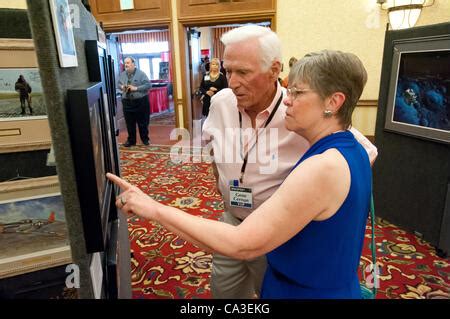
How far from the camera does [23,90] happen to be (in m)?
1.15

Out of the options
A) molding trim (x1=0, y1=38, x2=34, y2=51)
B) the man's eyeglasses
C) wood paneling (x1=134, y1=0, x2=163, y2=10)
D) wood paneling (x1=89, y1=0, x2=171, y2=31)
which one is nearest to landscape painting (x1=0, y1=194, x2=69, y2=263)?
molding trim (x1=0, y1=38, x2=34, y2=51)

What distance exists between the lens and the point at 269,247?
0.87 meters

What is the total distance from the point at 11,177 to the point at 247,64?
3.29 ft

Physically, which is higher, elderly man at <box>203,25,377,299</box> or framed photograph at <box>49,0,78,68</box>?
framed photograph at <box>49,0,78,68</box>

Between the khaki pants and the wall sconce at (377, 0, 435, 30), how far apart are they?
3.78m

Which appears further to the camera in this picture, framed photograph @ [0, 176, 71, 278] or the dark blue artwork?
the dark blue artwork

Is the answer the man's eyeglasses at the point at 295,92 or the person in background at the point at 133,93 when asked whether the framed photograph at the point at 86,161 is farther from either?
the person in background at the point at 133,93

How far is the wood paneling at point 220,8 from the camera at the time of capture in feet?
16.5

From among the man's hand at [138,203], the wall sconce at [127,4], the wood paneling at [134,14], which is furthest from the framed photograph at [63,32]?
the wall sconce at [127,4]

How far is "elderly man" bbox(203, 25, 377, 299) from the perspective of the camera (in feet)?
4.38

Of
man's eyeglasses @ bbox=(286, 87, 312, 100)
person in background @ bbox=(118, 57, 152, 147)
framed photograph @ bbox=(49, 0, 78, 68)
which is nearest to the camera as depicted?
framed photograph @ bbox=(49, 0, 78, 68)

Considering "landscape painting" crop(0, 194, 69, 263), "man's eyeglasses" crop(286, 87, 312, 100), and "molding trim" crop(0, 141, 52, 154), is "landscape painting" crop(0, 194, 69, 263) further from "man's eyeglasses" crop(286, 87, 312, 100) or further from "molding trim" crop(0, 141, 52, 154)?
"man's eyeglasses" crop(286, 87, 312, 100)

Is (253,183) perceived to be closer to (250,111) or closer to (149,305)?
(250,111)

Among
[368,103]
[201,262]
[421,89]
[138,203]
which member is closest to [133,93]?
[368,103]
